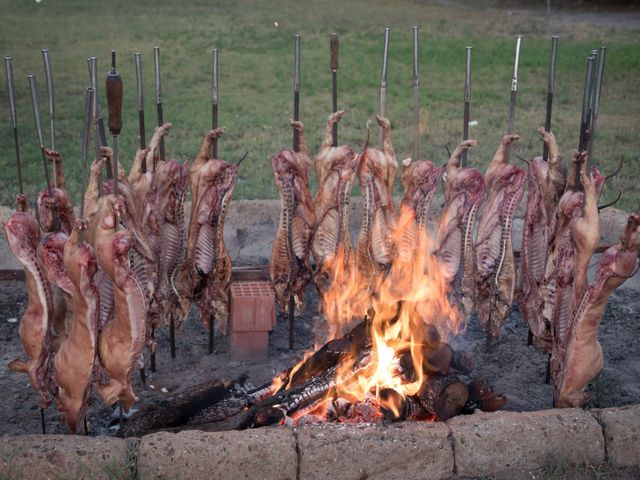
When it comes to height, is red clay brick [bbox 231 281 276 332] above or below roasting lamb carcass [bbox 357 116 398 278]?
below

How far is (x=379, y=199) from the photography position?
6.36 meters

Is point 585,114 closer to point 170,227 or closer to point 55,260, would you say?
point 170,227

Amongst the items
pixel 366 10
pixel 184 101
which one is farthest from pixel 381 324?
pixel 366 10

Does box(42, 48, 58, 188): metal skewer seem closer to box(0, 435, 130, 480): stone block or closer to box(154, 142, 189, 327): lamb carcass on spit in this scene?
box(154, 142, 189, 327): lamb carcass on spit

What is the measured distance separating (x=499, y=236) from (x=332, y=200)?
121 cm

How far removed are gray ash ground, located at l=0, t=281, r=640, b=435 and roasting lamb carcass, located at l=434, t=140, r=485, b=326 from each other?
71cm

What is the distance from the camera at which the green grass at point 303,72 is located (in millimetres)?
13594

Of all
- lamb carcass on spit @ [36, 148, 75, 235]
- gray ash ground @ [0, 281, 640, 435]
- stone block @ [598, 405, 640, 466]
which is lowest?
gray ash ground @ [0, 281, 640, 435]

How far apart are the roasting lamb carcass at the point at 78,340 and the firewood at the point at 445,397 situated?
1.99m

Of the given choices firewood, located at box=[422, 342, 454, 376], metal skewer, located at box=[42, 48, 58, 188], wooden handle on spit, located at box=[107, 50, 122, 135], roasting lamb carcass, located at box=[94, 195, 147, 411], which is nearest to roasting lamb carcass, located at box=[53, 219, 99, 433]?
roasting lamb carcass, located at box=[94, 195, 147, 411]

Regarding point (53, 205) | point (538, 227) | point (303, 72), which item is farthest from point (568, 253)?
point (303, 72)

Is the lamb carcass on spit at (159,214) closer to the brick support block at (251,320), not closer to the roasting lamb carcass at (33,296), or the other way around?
the brick support block at (251,320)

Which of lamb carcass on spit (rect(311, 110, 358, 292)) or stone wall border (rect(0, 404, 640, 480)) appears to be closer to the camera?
stone wall border (rect(0, 404, 640, 480))

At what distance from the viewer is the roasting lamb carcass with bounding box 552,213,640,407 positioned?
494cm
